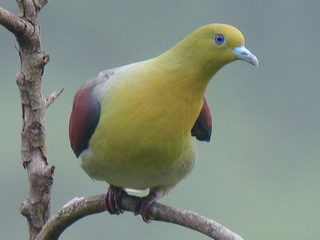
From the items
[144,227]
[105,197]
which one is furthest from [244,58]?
[144,227]

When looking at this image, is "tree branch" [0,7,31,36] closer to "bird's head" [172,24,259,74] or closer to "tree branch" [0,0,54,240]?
"tree branch" [0,0,54,240]

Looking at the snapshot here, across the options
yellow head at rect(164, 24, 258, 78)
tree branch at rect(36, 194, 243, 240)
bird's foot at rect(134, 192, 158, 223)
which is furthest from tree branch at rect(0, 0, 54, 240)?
yellow head at rect(164, 24, 258, 78)

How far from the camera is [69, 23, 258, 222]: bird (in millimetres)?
4828

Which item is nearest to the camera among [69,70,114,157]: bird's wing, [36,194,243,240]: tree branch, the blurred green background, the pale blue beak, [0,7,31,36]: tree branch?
[36,194,243,240]: tree branch

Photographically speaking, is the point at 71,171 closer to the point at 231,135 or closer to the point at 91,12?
the point at 231,135

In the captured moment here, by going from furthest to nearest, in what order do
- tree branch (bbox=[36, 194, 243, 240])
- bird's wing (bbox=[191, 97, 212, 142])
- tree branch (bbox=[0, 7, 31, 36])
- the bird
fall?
1. bird's wing (bbox=[191, 97, 212, 142])
2. the bird
3. tree branch (bbox=[0, 7, 31, 36])
4. tree branch (bbox=[36, 194, 243, 240])

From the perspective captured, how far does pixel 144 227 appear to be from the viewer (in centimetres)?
1770

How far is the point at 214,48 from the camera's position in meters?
4.78

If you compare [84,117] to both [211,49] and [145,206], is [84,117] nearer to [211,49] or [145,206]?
[145,206]

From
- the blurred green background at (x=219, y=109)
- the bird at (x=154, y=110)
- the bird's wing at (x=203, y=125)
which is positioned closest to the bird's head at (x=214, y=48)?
the bird at (x=154, y=110)

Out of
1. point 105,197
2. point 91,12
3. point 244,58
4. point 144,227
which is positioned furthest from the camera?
point 91,12

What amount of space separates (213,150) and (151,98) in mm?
15086

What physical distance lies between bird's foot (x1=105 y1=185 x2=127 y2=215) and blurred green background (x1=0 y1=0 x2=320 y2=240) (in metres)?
10.4

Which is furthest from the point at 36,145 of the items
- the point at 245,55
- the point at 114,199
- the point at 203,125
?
the point at 245,55
